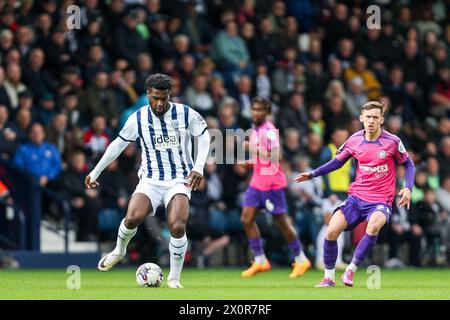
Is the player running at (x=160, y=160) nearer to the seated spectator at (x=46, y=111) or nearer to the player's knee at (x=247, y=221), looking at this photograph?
the player's knee at (x=247, y=221)

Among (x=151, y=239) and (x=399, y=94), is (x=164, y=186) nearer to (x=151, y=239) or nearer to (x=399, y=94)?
(x=151, y=239)

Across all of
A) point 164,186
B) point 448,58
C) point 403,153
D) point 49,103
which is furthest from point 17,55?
point 448,58

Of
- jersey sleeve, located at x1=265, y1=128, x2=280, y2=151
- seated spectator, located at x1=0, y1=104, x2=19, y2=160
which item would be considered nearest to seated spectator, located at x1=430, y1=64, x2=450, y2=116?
jersey sleeve, located at x1=265, y1=128, x2=280, y2=151

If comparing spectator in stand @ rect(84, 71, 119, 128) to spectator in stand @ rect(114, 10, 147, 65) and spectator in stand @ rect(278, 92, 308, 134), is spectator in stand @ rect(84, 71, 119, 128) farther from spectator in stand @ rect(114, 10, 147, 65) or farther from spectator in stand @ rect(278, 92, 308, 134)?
spectator in stand @ rect(278, 92, 308, 134)

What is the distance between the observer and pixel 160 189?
13969 mm

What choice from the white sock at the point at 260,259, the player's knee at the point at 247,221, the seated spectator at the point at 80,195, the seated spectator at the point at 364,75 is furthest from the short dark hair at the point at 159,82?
the seated spectator at the point at 364,75

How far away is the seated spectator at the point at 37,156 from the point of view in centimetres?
1856

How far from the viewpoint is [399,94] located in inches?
953

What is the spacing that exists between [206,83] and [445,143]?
14.8 ft

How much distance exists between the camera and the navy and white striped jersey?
45.6 ft

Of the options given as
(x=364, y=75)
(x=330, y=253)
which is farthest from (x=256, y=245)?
(x=364, y=75)

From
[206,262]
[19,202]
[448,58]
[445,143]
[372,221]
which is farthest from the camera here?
[448,58]

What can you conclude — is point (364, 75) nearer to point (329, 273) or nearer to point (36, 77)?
point (36, 77)

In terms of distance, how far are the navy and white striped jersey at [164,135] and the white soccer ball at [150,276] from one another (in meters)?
0.95
